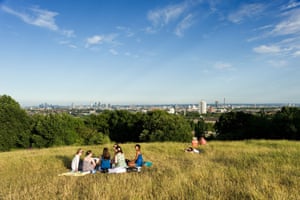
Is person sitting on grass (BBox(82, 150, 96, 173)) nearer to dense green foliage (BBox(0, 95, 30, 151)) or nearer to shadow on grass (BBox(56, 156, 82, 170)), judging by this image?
shadow on grass (BBox(56, 156, 82, 170))

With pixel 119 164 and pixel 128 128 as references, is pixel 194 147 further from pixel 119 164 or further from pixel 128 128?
pixel 128 128

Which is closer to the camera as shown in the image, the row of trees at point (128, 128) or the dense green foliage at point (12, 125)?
the dense green foliage at point (12, 125)

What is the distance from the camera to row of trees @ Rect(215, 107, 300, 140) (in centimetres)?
3944

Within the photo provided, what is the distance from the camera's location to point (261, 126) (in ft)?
147

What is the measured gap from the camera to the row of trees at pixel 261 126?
39438 mm

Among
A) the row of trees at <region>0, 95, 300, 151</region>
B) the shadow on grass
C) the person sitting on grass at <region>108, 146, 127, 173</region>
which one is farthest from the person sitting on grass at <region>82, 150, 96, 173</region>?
the row of trees at <region>0, 95, 300, 151</region>

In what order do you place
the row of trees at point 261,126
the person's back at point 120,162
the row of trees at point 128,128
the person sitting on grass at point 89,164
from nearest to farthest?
the person sitting on grass at point 89,164 < the person's back at point 120,162 < the row of trees at point 261,126 < the row of trees at point 128,128

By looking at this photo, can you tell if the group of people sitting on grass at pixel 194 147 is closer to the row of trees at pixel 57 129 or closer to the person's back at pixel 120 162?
the person's back at pixel 120 162

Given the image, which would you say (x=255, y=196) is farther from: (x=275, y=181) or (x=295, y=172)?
(x=295, y=172)

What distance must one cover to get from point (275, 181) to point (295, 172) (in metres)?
1.71

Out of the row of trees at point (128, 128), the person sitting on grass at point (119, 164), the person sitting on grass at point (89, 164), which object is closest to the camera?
the person sitting on grass at point (119, 164)

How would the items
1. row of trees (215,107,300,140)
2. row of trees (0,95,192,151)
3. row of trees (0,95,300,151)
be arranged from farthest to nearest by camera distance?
row of trees (0,95,192,151) < row of trees (0,95,300,151) < row of trees (215,107,300,140)

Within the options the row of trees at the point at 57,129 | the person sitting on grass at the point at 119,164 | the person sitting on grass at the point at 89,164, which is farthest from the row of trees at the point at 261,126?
the person sitting on grass at the point at 89,164

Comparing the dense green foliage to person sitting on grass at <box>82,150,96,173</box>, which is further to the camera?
the dense green foliage
